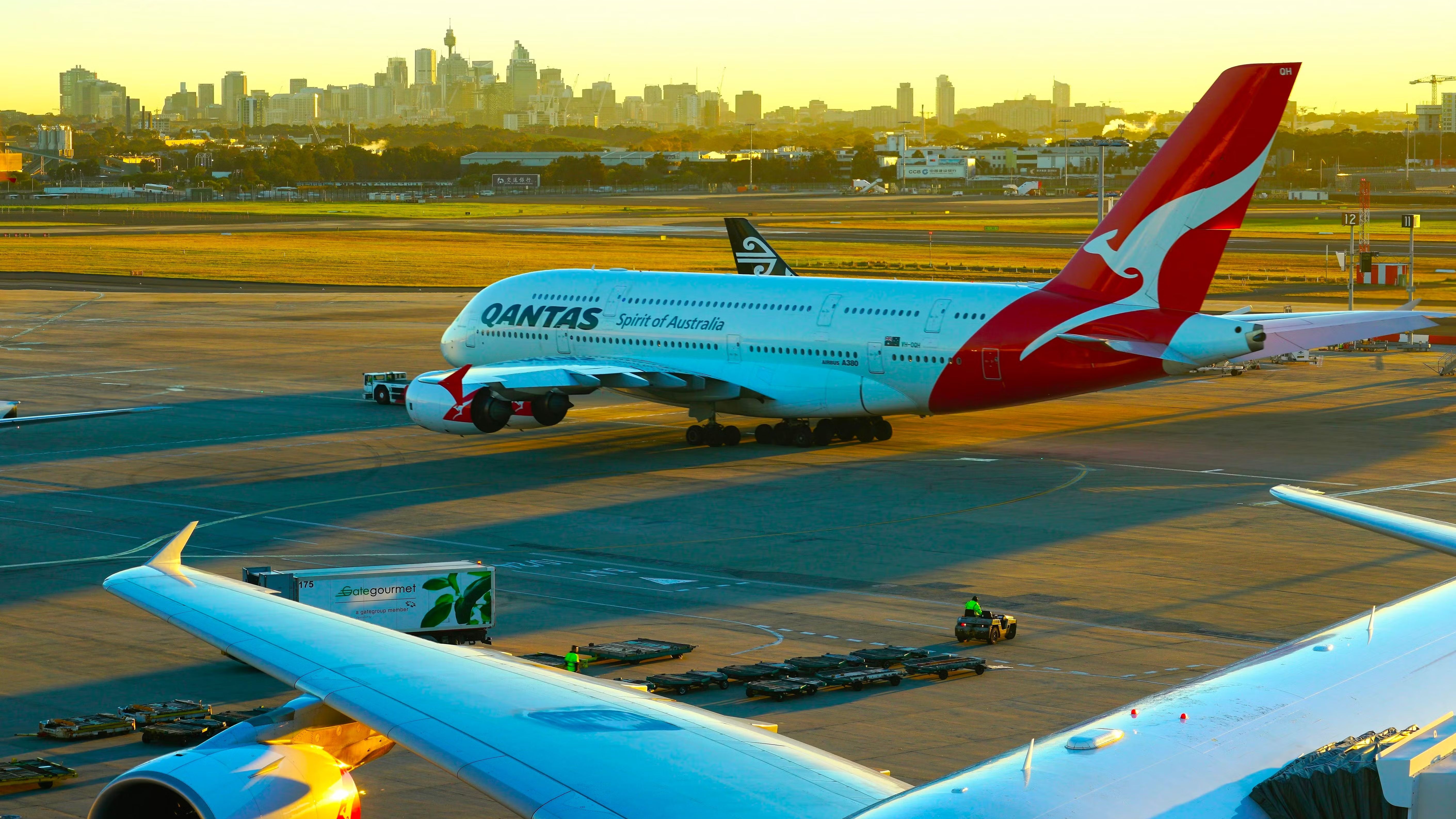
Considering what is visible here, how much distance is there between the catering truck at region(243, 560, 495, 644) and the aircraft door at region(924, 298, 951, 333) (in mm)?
20615

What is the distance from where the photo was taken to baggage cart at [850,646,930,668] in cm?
2478

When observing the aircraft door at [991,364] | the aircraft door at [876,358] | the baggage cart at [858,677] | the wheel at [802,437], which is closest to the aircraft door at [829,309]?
the aircraft door at [876,358]

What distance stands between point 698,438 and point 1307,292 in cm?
5749

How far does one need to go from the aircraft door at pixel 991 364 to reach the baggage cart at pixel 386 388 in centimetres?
2208

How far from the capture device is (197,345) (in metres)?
75.2

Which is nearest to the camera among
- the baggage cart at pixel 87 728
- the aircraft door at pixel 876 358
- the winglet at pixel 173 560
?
the winglet at pixel 173 560

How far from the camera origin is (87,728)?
2122cm

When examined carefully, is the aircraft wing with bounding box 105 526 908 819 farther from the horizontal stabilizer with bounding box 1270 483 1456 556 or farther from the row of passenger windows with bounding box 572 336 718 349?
the row of passenger windows with bounding box 572 336 718 349

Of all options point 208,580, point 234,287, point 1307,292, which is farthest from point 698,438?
point 234,287

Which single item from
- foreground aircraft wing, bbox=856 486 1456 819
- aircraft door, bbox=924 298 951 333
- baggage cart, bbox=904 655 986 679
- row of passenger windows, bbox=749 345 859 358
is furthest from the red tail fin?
foreground aircraft wing, bbox=856 486 1456 819

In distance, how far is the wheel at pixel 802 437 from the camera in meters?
47.7

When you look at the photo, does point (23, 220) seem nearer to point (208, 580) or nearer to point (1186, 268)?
point (1186, 268)

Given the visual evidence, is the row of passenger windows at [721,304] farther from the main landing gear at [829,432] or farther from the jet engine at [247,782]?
the jet engine at [247,782]

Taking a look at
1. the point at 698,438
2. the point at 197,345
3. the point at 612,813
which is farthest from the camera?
the point at 197,345
